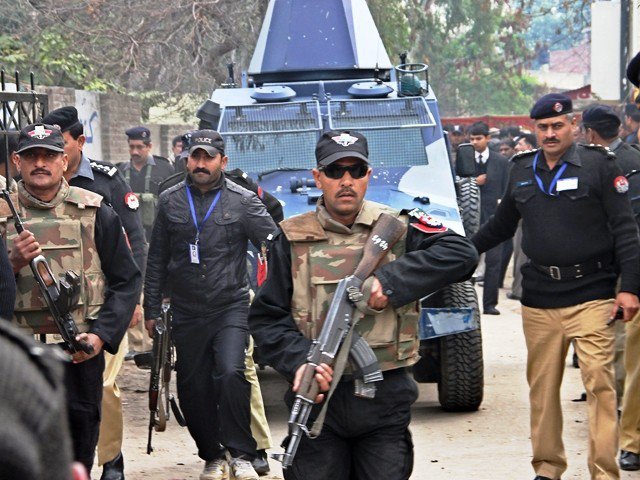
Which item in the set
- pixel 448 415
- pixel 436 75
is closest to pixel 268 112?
pixel 448 415

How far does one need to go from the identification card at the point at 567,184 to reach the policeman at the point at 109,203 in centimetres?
208

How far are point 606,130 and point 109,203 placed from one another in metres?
2.98

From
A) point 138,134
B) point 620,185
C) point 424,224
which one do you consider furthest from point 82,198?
point 138,134

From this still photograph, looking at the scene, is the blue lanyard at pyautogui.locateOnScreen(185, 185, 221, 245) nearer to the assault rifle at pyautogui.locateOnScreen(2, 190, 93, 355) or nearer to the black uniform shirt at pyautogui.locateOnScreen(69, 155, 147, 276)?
the black uniform shirt at pyautogui.locateOnScreen(69, 155, 147, 276)

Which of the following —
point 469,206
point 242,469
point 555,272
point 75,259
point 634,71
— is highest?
point 634,71

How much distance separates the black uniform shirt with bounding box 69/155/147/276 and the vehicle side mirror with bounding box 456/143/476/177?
10.0 feet

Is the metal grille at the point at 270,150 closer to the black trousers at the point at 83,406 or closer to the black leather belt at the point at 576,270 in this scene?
the black leather belt at the point at 576,270

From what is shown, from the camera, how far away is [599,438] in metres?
5.96

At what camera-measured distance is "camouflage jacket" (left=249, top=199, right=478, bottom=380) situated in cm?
427

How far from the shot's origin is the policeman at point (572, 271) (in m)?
5.99

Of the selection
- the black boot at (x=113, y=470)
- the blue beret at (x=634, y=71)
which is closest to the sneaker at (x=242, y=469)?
the black boot at (x=113, y=470)

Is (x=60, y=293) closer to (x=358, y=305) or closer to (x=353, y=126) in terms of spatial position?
(x=358, y=305)

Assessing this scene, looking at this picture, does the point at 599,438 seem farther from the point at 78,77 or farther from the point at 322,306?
the point at 78,77

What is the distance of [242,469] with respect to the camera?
647 cm
